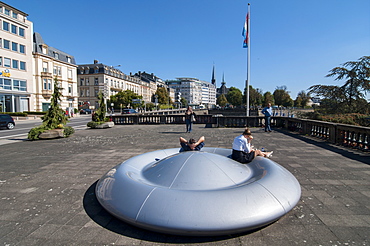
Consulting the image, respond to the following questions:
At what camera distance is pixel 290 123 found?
56.5 feet

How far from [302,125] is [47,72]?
180 ft

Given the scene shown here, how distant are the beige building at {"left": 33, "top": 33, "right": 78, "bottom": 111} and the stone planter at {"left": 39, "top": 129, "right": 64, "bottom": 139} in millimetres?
38632

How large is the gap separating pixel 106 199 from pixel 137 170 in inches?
49.6

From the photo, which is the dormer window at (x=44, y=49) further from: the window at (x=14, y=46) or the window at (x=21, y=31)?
the window at (x=14, y=46)

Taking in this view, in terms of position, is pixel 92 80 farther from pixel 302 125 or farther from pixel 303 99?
pixel 302 125

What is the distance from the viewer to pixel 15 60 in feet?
139

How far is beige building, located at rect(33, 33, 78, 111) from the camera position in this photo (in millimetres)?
50906

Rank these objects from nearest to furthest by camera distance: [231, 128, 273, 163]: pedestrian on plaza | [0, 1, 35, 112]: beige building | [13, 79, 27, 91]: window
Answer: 1. [231, 128, 273, 163]: pedestrian on plaza
2. [0, 1, 35, 112]: beige building
3. [13, 79, 27, 91]: window

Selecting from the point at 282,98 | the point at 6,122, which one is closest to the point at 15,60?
the point at 6,122

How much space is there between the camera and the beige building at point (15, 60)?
40.0 m

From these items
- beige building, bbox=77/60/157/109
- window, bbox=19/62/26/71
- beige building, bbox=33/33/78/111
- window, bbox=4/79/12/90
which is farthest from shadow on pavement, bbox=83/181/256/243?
beige building, bbox=77/60/157/109

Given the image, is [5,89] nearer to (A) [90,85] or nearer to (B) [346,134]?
(A) [90,85]

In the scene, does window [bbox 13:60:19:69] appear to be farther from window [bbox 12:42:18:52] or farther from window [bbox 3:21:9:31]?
window [bbox 3:21:9:31]

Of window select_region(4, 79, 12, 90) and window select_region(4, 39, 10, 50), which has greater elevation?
window select_region(4, 39, 10, 50)
